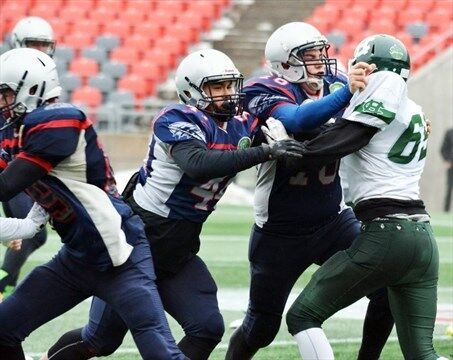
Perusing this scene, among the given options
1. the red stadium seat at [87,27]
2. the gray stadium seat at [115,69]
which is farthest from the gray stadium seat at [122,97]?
the red stadium seat at [87,27]

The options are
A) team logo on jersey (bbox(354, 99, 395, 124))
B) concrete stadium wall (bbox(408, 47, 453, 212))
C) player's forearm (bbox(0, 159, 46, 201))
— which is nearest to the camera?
player's forearm (bbox(0, 159, 46, 201))

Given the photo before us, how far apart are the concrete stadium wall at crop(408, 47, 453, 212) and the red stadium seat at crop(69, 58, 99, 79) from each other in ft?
16.9

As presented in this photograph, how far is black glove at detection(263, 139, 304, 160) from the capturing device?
4.64 m

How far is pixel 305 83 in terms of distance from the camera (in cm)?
534

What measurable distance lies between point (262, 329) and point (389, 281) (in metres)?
0.93

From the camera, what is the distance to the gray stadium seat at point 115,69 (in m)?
19.4

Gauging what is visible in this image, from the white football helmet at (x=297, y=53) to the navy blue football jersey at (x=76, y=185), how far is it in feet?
3.66

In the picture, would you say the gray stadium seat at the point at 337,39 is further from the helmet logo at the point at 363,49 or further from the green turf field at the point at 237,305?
the helmet logo at the point at 363,49

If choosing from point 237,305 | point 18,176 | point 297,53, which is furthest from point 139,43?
point 18,176

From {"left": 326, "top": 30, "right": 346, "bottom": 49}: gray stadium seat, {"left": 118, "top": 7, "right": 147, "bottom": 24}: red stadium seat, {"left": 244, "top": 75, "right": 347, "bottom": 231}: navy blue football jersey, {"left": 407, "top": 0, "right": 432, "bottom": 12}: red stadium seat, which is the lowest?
{"left": 118, "top": 7, "right": 147, "bottom": 24}: red stadium seat

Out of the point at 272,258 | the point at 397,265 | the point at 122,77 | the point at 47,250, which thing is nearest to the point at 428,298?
the point at 397,265

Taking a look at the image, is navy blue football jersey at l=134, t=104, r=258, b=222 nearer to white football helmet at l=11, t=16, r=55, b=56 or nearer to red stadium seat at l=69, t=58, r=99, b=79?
white football helmet at l=11, t=16, r=55, b=56

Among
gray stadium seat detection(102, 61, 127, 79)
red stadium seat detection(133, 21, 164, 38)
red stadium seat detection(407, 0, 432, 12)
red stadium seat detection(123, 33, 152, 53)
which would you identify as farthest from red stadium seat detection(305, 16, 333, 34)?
gray stadium seat detection(102, 61, 127, 79)

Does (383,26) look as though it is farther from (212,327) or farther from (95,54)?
(212,327)
